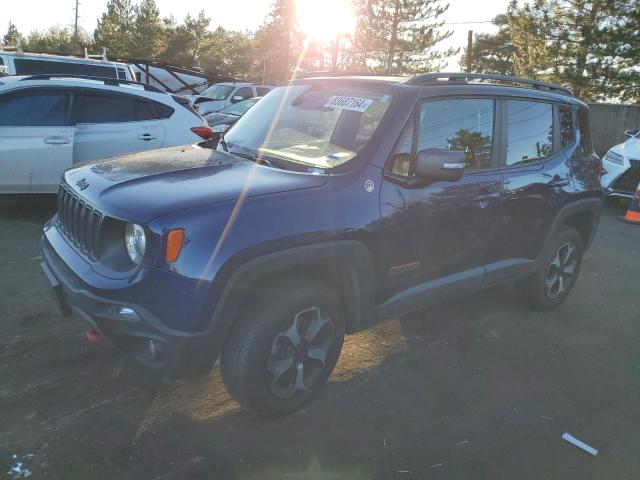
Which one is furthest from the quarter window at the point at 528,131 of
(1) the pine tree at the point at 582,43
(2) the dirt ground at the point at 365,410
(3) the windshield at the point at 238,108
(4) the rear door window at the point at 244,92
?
(1) the pine tree at the point at 582,43

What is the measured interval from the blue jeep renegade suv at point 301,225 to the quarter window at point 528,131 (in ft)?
0.06

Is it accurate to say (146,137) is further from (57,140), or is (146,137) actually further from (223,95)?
(223,95)

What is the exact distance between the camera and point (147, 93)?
6785mm

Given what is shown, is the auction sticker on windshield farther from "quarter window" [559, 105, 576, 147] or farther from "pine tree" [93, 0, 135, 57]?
"pine tree" [93, 0, 135, 57]

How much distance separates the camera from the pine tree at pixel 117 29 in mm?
48750

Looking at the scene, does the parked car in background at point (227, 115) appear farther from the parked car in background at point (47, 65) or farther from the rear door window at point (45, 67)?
the rear door window at point (45, 67)

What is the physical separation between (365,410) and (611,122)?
57.8 feet

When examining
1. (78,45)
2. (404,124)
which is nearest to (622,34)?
(404,124)

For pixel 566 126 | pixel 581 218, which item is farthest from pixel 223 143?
pixel 581 218

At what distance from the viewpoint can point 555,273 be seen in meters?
4.62

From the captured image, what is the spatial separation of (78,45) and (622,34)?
5481cm

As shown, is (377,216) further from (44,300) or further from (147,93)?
(147,93)

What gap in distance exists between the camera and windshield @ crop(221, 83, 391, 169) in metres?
3.06

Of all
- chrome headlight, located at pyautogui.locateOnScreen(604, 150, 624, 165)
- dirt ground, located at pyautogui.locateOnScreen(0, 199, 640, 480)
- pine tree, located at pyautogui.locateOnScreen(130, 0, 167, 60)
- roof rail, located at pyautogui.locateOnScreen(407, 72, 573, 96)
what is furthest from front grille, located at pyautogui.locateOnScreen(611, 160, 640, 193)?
pine tree, located at pyautogui.locateOnScreen(130, 0, 167, 60)
